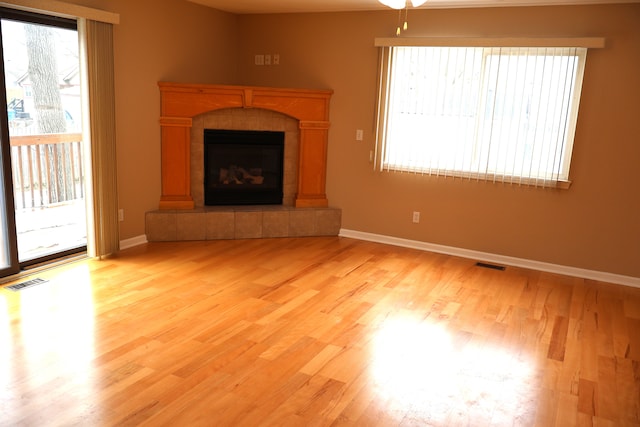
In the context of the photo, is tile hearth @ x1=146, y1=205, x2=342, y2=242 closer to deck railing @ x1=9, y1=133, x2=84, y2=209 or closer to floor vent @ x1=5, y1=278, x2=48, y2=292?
deck railing @ x1=9, y1=133, x2=84, y2=209

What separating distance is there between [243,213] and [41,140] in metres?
1.96

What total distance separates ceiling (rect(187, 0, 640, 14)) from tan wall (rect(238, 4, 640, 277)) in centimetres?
9

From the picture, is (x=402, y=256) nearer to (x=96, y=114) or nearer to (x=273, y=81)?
(x=273, y=81)

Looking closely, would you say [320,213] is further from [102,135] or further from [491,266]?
[102,135]

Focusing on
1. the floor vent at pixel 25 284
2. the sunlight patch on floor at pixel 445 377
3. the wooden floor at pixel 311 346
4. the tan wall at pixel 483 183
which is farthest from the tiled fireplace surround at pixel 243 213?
the sunlight patch on floor at pixel 445 377

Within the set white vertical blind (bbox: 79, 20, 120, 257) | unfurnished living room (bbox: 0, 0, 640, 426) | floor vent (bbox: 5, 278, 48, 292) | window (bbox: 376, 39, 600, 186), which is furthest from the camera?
window (bbox: 376, 39, 600, 186)

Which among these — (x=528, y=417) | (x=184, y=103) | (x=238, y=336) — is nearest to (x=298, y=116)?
(x=184, y=103)

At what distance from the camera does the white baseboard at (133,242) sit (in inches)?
195

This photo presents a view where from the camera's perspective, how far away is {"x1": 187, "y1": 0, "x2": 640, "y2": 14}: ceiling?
4.46m

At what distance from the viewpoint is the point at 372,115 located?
543 centimetres

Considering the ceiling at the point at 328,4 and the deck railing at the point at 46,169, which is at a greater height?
the ceiling at the point at 328,4

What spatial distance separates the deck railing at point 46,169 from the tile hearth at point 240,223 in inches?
30.9

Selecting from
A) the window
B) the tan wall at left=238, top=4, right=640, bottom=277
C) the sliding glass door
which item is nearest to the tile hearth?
the tan wall at left=238, top=4, right=640, bottom=277

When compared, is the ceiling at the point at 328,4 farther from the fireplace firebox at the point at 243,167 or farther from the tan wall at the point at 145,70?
the fireplace firebox at the point at 243,167
